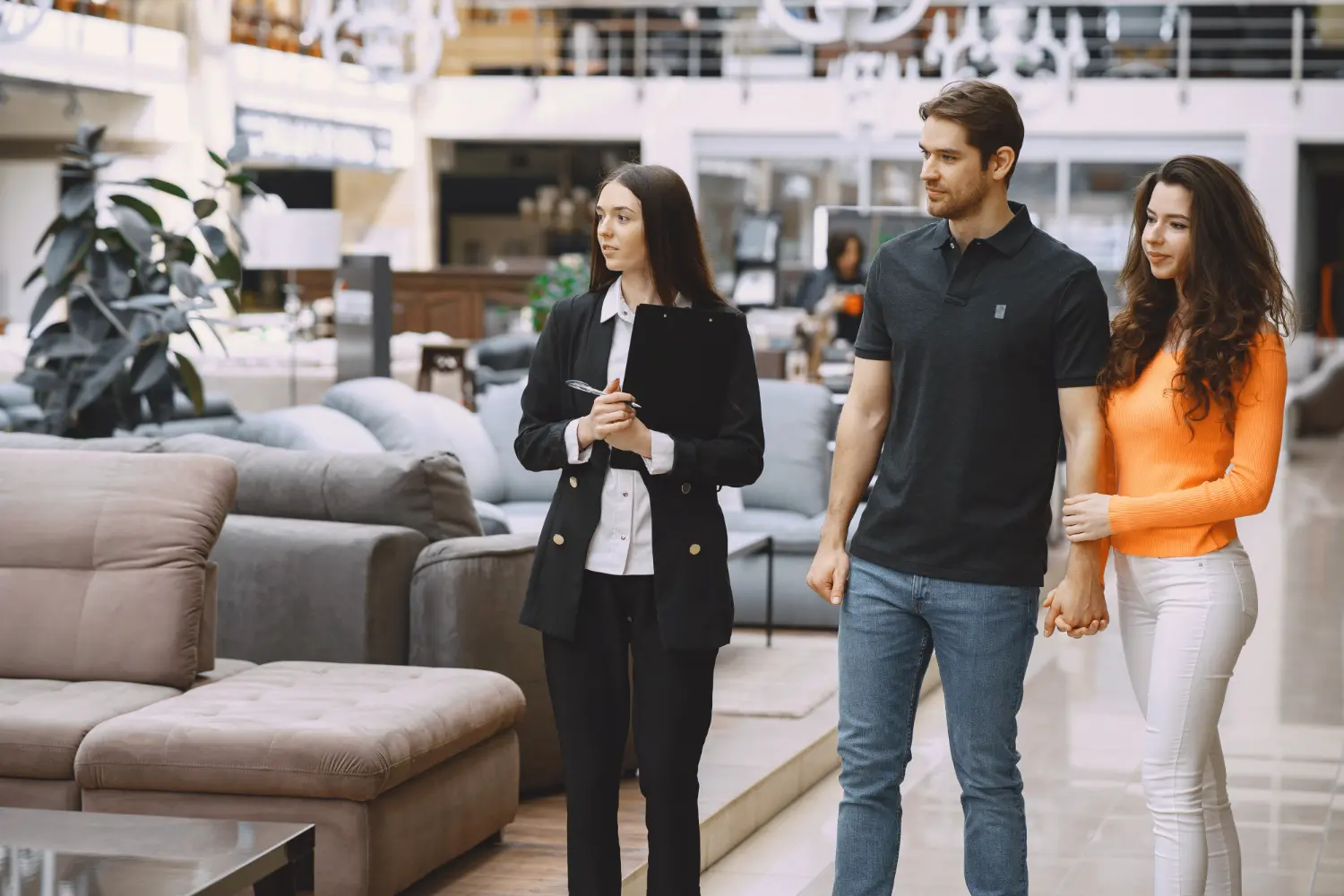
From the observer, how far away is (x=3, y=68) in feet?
37.9

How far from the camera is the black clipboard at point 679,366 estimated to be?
8.91ft

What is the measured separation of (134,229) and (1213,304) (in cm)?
375

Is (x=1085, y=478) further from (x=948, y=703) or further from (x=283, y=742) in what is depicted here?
(x=283, y=742)

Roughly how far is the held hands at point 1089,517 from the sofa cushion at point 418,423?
351 centimetres

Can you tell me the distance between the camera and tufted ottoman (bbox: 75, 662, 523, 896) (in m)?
3.21

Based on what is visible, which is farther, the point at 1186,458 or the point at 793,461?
the point at 793,461

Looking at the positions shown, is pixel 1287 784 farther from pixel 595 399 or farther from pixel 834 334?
pixel 834 334

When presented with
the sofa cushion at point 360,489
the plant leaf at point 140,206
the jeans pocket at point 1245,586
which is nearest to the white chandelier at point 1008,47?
the plant leaf at point 140,206

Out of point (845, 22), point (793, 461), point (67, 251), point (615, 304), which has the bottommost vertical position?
point (793, 461)

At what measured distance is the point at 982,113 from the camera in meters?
2.57

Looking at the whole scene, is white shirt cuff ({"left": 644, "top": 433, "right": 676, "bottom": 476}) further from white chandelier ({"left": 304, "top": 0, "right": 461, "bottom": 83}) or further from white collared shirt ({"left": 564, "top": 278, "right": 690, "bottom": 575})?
white chandelier ({"left": 304, "top": 0, "right": 461, "bottom": 83})

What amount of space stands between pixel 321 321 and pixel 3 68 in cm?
392

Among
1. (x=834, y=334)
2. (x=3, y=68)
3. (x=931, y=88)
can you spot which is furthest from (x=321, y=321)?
(x=931, y=88)

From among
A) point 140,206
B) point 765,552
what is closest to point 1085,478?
point 140,206
